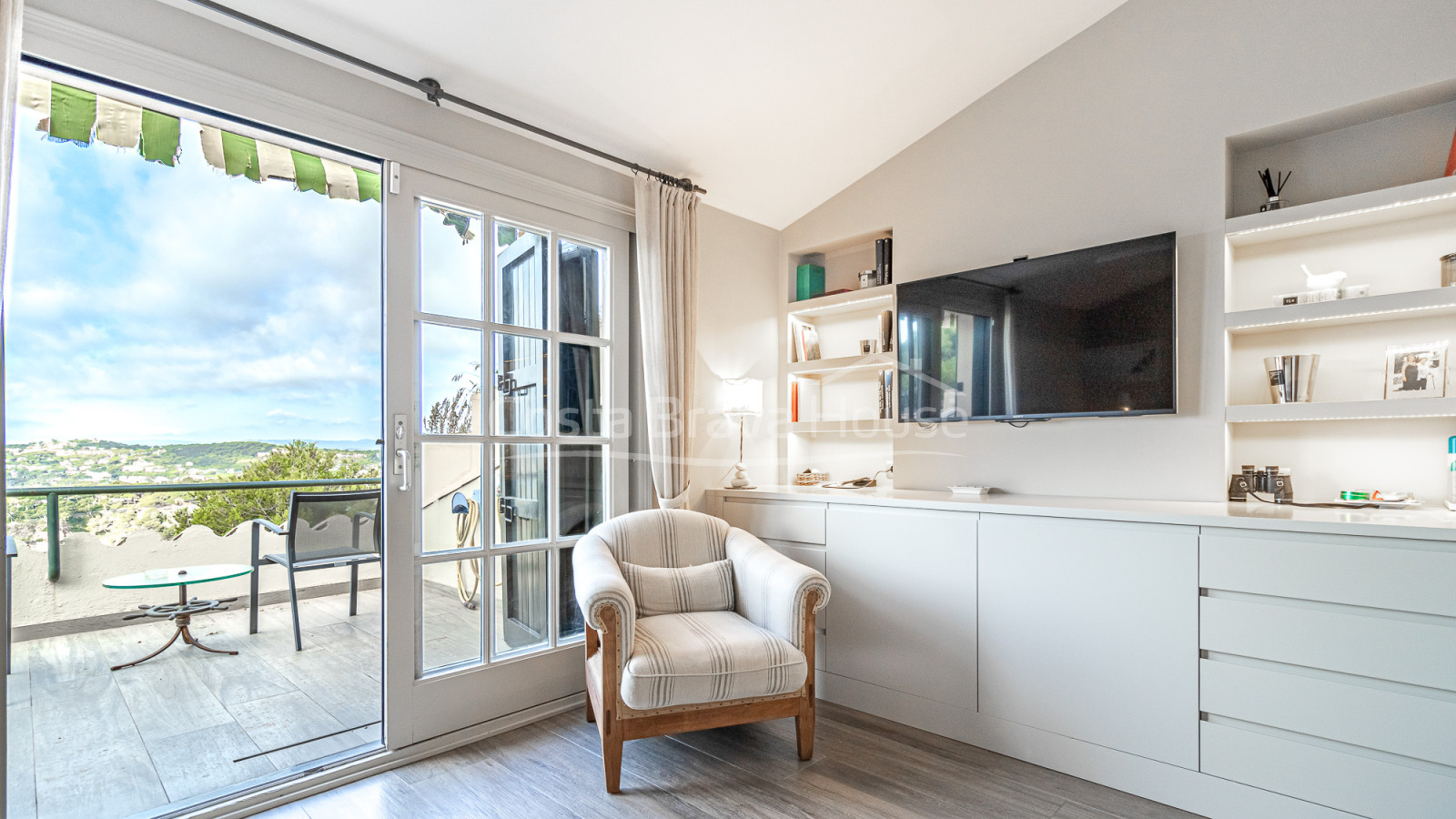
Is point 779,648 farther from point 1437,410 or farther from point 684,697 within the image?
point 1437,410

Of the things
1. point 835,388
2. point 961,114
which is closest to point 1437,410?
point 961,114

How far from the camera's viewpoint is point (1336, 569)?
Result: 5.65 feet

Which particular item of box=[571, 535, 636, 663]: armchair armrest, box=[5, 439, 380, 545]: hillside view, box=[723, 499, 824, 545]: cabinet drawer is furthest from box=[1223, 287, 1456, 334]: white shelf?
box=[5, 439, 380, 545]: hillside view

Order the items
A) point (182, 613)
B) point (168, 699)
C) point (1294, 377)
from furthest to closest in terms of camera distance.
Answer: point (182, 613) < point (168, 699) < point (1294, 377)

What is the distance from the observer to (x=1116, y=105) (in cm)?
253

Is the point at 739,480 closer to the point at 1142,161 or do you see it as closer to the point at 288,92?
the point at 1142,161

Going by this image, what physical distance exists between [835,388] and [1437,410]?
2.28 metres

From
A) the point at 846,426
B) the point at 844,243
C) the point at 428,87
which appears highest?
the point at 428,87

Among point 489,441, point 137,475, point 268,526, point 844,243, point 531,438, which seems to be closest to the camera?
point 489,441

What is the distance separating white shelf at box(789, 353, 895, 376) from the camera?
3.23m

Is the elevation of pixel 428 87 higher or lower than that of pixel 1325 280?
higher

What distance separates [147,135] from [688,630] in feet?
8.99

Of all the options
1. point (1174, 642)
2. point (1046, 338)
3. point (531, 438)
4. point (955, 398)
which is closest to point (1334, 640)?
point (1174, 642)

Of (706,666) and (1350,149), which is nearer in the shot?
(706,666)
